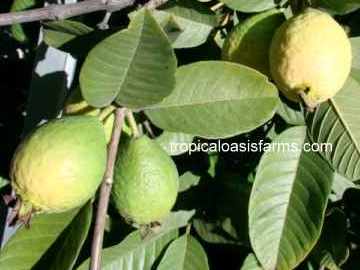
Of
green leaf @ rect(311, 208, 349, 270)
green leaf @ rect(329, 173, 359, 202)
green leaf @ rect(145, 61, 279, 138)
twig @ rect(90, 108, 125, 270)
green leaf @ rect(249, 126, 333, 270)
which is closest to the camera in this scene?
twig @ rect(90, 108, 125, 270)

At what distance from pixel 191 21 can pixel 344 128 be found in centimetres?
29

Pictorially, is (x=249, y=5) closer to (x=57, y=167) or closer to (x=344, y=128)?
(x=344, y=128)

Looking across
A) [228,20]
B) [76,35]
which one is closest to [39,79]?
[76,35]

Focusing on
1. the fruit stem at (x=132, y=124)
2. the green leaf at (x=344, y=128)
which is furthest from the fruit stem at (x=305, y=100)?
the fruit stem at (x=132, y=124)

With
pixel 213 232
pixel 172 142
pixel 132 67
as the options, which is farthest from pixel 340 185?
pixel 132 67

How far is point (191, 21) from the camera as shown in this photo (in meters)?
0.99

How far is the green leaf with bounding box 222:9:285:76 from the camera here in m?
0.89

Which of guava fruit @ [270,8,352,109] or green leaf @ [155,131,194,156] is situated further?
green leaf @ [155,131,194,156]

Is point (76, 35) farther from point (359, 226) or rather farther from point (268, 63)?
point (359, 226)

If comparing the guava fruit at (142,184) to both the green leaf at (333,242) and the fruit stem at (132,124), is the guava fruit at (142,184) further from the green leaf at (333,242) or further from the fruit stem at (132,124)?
the green leaf at (333,242)

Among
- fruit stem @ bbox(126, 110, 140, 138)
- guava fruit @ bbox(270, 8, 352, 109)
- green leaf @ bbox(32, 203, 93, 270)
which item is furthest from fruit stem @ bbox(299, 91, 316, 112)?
green leaf @ bbox(32, 203, 93, 270)

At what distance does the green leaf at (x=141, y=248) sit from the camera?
1.11 m

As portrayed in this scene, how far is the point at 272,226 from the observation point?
3.26 feet

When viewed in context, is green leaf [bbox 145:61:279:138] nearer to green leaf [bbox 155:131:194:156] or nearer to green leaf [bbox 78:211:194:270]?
green leaf [bbox 155:131:194:156]
